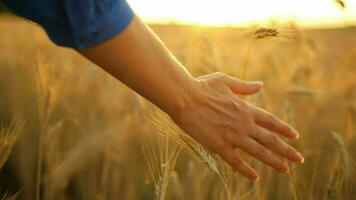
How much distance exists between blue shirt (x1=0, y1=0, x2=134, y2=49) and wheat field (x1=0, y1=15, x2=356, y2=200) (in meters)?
0.33

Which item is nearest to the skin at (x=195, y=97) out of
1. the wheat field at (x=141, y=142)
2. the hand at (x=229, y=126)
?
the hand at (x=229, y=126)

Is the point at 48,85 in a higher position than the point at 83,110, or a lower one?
higher

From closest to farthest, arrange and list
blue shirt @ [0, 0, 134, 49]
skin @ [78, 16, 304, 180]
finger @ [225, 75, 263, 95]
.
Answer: blue shirt @ [0, 0, 134, 49]
skin @ [78, 16, 304, 180]
finger @ [225, 75, 263, 95]

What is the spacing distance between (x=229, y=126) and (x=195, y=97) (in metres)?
0.09

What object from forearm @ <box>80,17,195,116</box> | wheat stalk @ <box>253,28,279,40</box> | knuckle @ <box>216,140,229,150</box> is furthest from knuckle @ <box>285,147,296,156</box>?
wheat stalk @ <box>253,28,279,40</box>

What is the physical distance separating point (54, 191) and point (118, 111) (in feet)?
3.41

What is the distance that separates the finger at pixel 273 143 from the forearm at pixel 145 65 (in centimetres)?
17

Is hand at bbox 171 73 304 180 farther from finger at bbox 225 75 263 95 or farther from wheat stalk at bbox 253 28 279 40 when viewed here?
wheat stalk at bbox 253 28 279 40

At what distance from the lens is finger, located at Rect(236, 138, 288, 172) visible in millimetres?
1214

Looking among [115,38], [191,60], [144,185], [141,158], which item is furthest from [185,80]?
[191,60]

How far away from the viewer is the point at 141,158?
2254 millimetres

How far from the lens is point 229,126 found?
1214 millimetres

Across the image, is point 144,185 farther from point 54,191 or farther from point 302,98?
point 302,98

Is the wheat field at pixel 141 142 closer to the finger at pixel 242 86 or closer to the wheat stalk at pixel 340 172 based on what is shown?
the wheat stalk at pixel 340 172
